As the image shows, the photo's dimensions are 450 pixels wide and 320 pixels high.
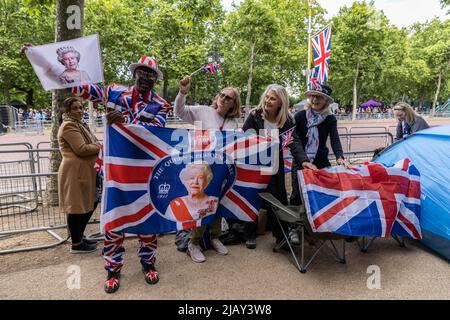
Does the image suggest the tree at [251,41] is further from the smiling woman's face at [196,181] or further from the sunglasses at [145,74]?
the smiling woman's face at [196,181]

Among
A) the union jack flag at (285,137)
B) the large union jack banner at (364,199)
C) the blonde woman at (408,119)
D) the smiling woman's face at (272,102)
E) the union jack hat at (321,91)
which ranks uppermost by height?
the union jack hat at (321,91)

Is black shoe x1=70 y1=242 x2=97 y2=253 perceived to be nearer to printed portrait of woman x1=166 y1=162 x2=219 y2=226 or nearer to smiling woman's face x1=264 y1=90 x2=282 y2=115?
printed portrait of woman x1=166 y1=162 x2=219 y2=226

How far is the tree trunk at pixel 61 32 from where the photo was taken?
514cm

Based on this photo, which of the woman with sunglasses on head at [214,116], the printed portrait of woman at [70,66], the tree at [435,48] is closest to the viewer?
the printed portrait of woman at [70,66]

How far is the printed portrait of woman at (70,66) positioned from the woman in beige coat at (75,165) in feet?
2.30

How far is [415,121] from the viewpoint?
5629 millimetres

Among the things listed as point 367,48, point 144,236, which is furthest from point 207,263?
point 367,48

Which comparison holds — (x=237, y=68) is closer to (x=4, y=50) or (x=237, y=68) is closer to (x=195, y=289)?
(x=4, y=50)

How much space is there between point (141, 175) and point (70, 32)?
363cm

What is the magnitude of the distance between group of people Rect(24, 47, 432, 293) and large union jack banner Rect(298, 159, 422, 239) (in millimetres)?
294

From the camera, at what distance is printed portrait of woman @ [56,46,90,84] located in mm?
2875

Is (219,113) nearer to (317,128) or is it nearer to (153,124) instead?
(153,124)

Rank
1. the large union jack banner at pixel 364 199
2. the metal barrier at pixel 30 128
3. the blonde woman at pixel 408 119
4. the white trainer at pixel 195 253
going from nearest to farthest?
the large union jack banner at pixel 364 199, the white trainer at pixel 195 253, the blonde woman at pixel 408 119, the metal barrier at pixel 30 128

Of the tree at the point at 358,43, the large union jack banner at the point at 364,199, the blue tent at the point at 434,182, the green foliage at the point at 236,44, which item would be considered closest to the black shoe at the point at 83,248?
the large union jack banner at the point at 364,199
